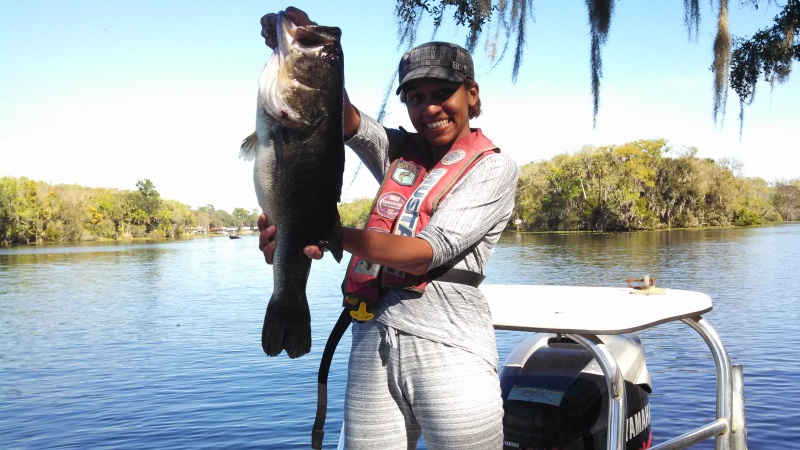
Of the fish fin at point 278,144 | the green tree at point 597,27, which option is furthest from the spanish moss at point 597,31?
the fish fin at point 278,144

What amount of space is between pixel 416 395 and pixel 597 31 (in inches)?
130

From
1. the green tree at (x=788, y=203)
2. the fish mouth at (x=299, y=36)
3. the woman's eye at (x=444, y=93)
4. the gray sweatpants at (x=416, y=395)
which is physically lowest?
the gray sweatpants at (x=416, y=395)

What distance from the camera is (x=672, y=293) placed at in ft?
13.7

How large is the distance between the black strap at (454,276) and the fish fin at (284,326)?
0.52 meters

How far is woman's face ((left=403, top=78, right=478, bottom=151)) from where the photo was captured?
8.68 feet

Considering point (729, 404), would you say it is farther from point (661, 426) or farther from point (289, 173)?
point (661, 426)

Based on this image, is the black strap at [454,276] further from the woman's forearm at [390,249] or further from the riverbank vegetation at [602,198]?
the riverbank vegetation at [602,198]

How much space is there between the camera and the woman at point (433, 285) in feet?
7.91

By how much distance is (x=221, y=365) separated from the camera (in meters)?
14.0

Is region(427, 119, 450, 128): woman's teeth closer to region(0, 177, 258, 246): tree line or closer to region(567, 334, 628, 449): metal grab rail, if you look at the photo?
region(567, 334, 628, 449): metal grab rail

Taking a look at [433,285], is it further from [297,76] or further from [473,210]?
[297,76]

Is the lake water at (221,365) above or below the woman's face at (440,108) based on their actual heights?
below

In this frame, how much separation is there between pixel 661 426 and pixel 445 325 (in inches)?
306

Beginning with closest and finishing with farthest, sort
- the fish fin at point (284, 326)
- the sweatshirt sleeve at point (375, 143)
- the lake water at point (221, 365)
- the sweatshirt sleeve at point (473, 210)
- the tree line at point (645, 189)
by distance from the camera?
the fish fin at point (284, 326), the sweatshirt sleeve at point (473, 210), the sweatshirt sleeve at point (375, 143), the lake water at point (221, 365), the tree line at point (645, 189)
